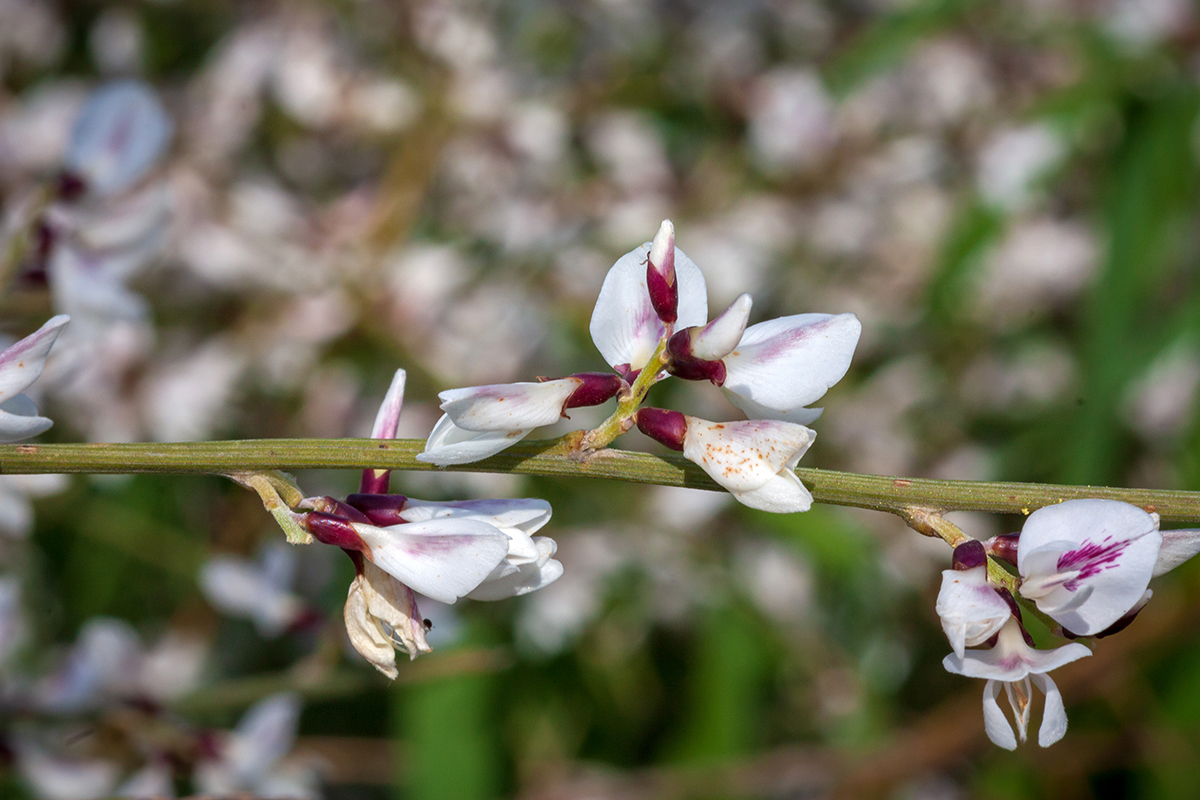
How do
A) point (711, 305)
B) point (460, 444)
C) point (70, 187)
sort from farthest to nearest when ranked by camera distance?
point (711, 305)
point (70, 187)
point (460, 444)

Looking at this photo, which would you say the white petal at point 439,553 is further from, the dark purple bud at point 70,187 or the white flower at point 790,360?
the dark purple bud at point 70,187

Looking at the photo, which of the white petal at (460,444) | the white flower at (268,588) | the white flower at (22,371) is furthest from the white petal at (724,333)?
the white flower at (268,588)

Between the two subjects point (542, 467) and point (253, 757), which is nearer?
point (542, 467)

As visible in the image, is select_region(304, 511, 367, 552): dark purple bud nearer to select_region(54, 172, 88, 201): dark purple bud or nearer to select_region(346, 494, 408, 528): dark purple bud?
select_region(346, 494, 408, 528): dark purple bud

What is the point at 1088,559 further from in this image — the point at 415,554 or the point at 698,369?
the point at 415,554

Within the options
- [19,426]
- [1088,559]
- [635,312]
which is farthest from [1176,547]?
[19,426]

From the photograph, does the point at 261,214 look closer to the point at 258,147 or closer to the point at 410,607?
the point at 258,147

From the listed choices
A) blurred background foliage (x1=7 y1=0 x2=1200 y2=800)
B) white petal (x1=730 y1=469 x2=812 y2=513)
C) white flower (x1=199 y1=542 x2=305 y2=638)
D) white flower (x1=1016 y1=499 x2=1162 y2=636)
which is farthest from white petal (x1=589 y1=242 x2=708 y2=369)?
blurred background foliage (x1=7 y1=0 x2=1200 y2=800)
